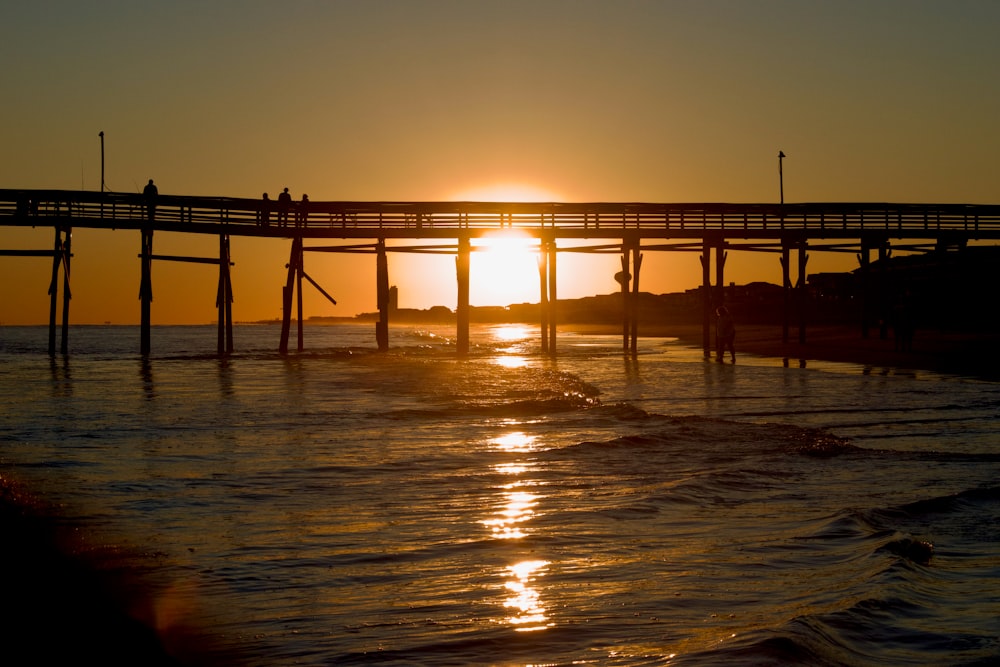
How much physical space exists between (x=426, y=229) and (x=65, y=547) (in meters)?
26.2

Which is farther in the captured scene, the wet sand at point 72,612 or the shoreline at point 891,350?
the shoreline at point 891,350

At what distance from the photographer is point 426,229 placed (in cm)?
3241

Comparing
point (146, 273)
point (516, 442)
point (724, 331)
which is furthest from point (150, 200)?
point (516, 442)

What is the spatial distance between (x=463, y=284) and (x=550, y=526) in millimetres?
26974

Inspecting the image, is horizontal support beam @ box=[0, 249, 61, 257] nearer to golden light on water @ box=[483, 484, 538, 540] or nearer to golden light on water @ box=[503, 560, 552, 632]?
golden light on water @ box=[483, 484, 538, 540]

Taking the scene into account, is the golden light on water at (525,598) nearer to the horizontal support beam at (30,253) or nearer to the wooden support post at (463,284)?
the wooden support post at (463,284)

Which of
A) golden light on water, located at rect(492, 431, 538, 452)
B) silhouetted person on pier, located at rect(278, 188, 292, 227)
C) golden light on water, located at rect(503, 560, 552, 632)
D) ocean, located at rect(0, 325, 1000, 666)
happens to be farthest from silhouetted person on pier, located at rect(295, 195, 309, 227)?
golden light on water, located at rect(503, 560, 552, 632)

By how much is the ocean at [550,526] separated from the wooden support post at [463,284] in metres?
17.1

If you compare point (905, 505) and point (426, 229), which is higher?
point (426, 229)

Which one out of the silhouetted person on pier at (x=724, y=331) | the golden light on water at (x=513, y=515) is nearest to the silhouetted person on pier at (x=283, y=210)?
the silhouetted person on pier at (x=724, y=331)

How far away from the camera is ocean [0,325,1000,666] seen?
499 centimetres

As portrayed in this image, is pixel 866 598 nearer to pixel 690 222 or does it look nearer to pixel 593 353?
pixel 690 222

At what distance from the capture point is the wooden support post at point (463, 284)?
33.0 meters

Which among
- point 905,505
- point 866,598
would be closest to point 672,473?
point 905,505
